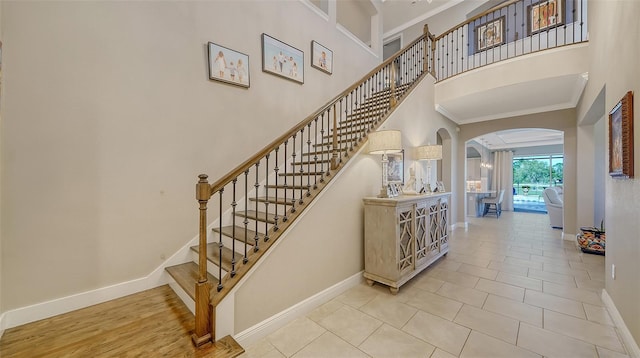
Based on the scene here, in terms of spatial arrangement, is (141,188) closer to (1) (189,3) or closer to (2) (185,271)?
(2) (185,271)

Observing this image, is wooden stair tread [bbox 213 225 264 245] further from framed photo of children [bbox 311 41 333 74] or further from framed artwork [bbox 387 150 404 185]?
framed photo of children [bbox 311 41 333 74]

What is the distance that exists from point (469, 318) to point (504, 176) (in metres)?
9.72

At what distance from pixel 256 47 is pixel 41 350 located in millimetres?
3620

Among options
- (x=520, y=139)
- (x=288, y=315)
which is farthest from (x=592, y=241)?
(x=520, y=139)

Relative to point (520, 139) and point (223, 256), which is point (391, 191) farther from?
point (520, 139)

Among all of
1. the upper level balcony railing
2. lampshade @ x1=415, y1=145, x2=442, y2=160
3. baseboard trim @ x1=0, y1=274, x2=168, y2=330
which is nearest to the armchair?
the upper level balcony railing

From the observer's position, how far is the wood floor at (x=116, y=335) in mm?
1606

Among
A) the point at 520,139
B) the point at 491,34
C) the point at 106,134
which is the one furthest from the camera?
the point at 520,139

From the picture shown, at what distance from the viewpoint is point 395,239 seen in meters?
2.65

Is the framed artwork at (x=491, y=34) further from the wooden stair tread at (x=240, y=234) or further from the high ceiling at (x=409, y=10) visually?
the wooden stair tread at (x=240, y=234)

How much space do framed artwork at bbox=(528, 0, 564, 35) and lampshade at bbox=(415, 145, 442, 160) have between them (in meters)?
3.31

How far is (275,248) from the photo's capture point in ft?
6.68

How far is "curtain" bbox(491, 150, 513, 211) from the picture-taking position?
9.56m

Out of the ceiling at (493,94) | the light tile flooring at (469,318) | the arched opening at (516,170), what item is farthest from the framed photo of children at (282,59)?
the arched opening at (516,170)
